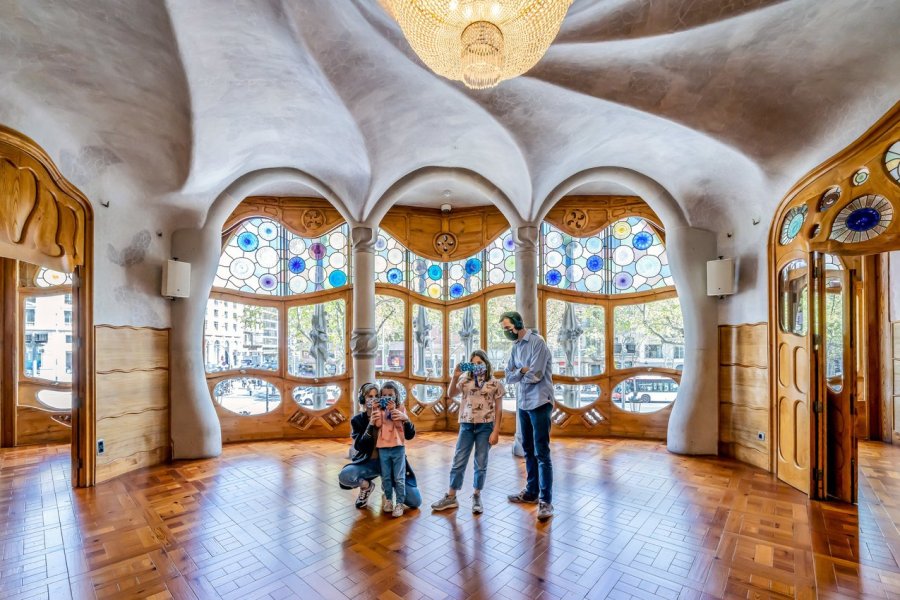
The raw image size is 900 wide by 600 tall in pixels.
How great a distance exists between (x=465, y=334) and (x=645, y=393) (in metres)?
2.60

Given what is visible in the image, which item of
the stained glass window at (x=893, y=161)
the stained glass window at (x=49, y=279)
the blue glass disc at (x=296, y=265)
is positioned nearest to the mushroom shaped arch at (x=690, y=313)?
the stained glass window at (x=893, y=161)

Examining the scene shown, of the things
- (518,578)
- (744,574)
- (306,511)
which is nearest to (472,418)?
(518,578)

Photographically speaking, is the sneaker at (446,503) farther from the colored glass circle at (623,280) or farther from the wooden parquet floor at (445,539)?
the colored glass circle at (623,280)

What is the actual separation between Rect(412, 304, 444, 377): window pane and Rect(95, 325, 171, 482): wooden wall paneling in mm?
3144

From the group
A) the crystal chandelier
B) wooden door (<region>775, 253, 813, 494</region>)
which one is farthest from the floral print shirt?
wooden door (<region>775, 253, 813, 494</region>)

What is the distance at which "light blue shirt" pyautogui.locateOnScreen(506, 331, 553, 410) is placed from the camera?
3.48 m

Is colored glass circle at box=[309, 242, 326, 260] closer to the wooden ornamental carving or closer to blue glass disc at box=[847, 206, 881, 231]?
the wooden ornamental carving

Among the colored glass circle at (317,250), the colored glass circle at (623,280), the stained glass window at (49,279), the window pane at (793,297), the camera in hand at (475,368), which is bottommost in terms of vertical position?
the camera in hand at (475,368)

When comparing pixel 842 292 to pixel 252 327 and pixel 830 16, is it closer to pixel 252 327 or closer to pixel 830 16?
pixel 830 16

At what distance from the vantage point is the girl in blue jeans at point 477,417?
3.46m

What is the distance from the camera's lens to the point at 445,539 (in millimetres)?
3072

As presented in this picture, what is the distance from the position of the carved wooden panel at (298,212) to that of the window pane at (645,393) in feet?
15.1

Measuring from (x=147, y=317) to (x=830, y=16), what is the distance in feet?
20.6

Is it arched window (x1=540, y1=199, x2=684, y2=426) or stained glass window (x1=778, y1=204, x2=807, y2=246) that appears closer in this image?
stained glass window (x1=778, y1=204, x2=807, y2=246)
